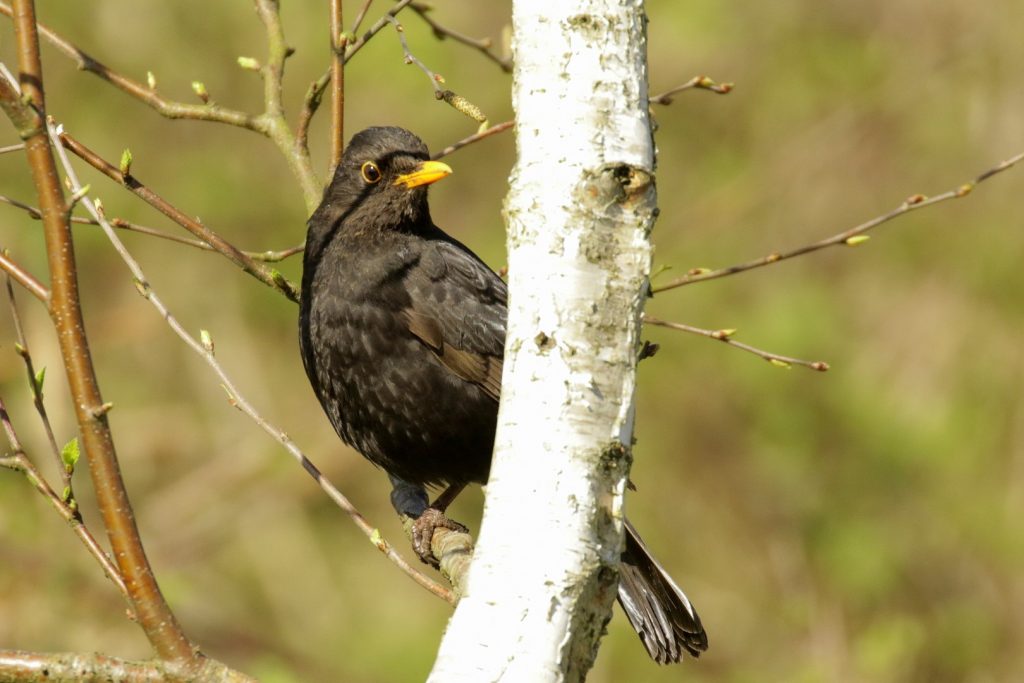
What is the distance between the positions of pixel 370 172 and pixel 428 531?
60.9 inches

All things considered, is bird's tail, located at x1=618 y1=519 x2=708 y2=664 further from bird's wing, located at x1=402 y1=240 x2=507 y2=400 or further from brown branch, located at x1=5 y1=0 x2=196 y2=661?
brown branch, located at x1=5 y1=0 x2=196 y2=661

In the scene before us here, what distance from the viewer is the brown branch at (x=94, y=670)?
2848mm

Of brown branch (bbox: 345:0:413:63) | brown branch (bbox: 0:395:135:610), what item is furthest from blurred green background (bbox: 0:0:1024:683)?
brown branch (bbox: 0:395:135:610)

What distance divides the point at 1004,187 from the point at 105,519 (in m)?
8.38

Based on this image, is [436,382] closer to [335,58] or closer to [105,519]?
[335,58]

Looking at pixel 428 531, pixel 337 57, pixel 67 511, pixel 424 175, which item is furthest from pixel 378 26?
pixel 67 511

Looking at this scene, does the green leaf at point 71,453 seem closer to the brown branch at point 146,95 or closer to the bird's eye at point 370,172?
the brown branch at point 146,95

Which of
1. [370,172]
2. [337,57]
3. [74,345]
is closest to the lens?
[74,345]

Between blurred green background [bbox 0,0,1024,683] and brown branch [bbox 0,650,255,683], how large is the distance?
5612 millimetres

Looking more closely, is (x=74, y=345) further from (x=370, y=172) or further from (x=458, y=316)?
(x=370, y=172)

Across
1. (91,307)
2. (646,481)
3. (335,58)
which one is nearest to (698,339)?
(646,481)

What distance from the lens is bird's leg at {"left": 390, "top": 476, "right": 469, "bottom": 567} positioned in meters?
4.63

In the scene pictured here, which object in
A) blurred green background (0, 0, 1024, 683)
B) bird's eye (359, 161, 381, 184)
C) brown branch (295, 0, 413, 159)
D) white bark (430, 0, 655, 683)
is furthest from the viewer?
blurred green background (0, 0, 1024, 683)

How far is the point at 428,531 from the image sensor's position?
15.2 ft
